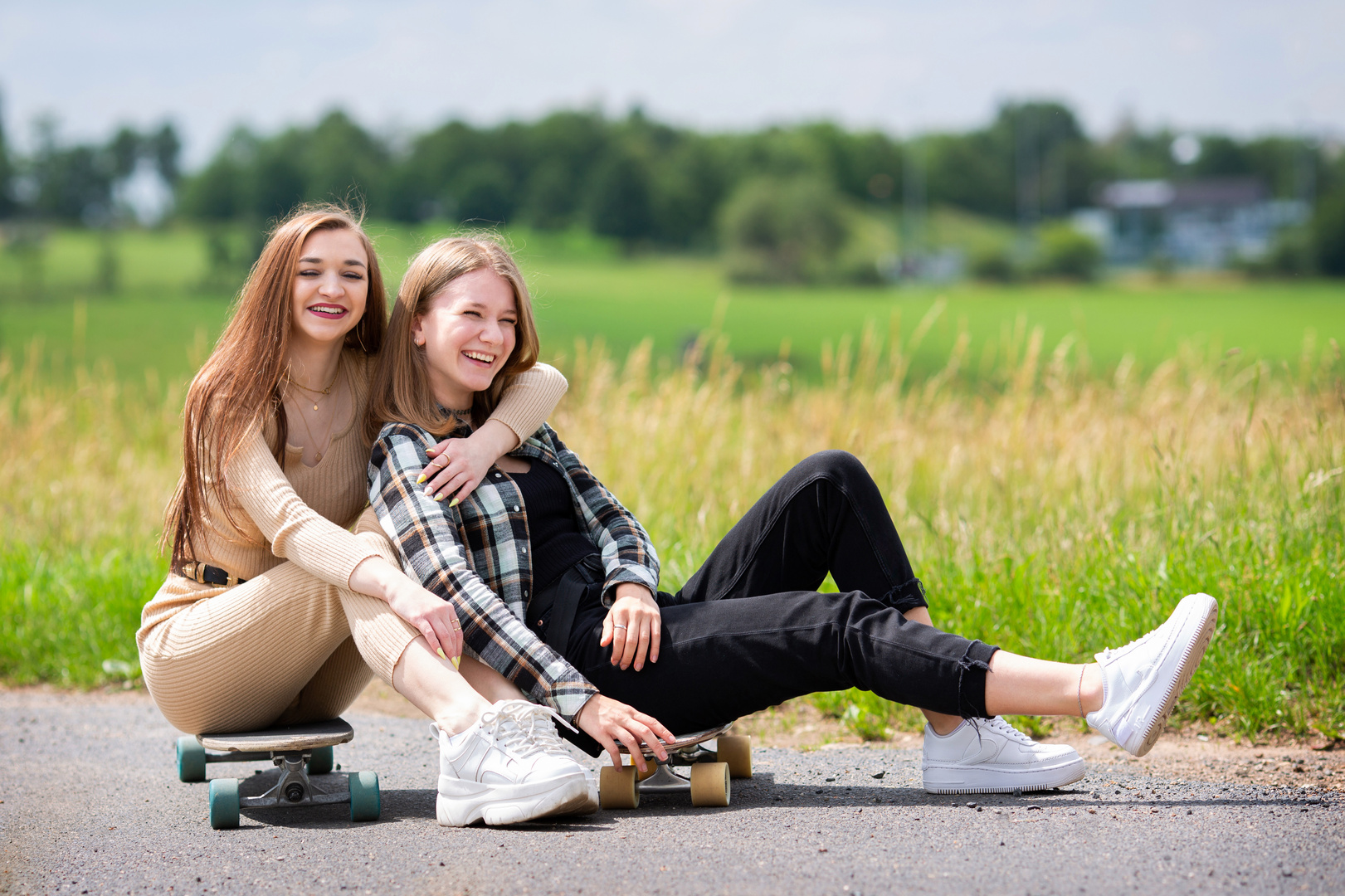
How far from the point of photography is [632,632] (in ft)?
8.59

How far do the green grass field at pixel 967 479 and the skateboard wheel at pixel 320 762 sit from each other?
1352 millimetres

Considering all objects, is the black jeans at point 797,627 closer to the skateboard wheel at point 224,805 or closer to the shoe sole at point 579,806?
the shoe sole at point 579,806

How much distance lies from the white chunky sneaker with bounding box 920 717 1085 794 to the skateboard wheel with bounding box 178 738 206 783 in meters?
1.91

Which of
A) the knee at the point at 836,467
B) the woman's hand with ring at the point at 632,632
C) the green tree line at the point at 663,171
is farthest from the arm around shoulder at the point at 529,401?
the green tree line at the point at 663,171

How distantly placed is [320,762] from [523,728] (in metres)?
0.93

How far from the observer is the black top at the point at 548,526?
112 inches

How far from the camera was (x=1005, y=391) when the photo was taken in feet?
21.9

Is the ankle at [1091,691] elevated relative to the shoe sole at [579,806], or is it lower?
elevated

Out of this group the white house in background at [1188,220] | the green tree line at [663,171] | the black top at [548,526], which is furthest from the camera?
the white house in background at [1188,220]

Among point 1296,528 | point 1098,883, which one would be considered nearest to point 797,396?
point 1296,528

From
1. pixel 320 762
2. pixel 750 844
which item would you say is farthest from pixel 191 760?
pixel 750 844

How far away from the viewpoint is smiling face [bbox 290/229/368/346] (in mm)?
2902

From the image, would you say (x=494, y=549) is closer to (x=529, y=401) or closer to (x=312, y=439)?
(x=529, y=401)

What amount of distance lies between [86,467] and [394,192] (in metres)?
30.9
